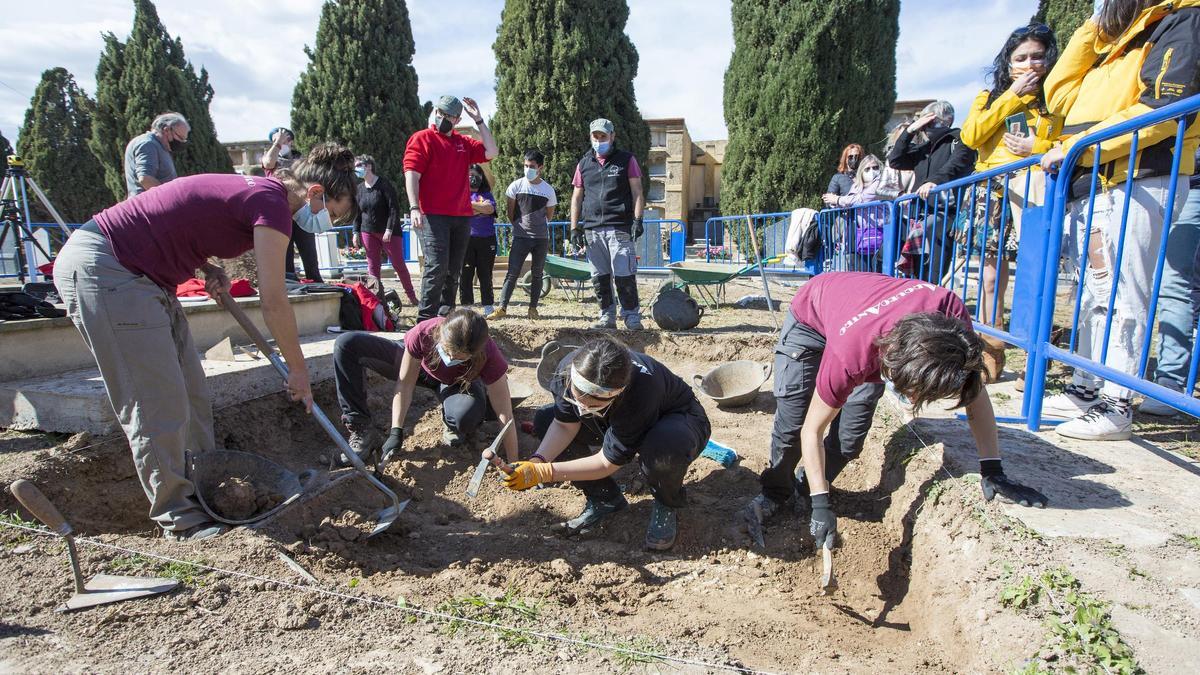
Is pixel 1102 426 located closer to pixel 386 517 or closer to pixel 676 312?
pixel 386 517

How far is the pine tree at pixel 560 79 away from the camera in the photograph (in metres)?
16.5

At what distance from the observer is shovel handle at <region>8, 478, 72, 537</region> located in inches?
76.4

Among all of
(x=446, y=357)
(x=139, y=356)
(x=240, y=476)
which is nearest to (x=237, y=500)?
(x=240, y=476)

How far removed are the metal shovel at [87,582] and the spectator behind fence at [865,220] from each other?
5.33 m

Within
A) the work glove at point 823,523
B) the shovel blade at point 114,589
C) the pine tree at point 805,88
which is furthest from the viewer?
the pine tree at point 805,88

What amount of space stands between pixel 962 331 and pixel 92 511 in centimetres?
370

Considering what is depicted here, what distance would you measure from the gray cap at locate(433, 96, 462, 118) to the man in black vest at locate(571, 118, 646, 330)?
126 cm

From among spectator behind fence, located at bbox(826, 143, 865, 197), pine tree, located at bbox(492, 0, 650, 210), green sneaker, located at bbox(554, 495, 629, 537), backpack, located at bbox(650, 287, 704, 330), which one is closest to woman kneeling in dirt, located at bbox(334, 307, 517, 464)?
green sneaker, located at bbox(554, 495, 629, 537)

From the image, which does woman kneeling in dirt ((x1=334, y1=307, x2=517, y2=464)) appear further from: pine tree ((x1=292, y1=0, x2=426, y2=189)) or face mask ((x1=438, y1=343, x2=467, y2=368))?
→ pine tree ((x1=292, y1=0, x2=426, y2=189))

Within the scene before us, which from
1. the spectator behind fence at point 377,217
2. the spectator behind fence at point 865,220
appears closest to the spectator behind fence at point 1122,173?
the spectator behind fence at point 865,220

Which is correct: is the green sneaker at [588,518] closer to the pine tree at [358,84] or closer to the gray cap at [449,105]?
the gray cap at [449,105]

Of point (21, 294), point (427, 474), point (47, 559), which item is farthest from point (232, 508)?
point (21, 294)

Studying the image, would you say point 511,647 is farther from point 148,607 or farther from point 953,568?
point 953,568

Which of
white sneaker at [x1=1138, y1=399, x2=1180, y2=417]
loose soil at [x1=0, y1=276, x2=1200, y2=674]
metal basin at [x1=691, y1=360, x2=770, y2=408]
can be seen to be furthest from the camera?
metal basin at [x1=691, y1=360, x2=770, y2=408]
